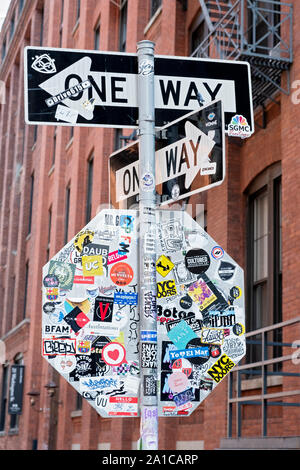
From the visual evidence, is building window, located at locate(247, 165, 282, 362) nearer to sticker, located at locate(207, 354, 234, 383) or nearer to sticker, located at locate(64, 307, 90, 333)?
sticker, located at locate(207, 354, 234, 383)

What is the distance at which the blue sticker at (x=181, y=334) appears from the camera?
14.4ft

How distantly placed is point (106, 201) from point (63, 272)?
19753 mm

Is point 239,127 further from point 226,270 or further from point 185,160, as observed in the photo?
point 226,270

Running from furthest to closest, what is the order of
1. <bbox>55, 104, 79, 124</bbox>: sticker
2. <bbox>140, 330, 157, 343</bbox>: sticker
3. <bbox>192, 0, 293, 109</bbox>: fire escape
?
<bbox>192, 0, 293, 109</bbox>: fire escape < <bbox>55, 104, 79, 124</bbox>: sticker < <bbox>140, 330, 157, 343</bbox>: sticker

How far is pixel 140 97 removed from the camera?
4855 millimetres

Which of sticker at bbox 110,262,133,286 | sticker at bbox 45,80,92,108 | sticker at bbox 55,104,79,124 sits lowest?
sticker at bbox 110,262,133,286

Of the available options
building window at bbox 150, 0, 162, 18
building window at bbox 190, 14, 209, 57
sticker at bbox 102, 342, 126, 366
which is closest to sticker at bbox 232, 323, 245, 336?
sticker at bbox 102, 342, 126, 366

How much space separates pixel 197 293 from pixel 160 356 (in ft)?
1.36

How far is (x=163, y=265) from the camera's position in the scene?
4.55 meters

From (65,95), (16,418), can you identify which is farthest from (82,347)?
(16,418)

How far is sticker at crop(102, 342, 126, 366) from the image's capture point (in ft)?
14.1

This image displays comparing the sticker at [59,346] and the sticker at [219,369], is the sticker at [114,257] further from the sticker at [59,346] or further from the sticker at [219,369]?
the sticker at [219,369]
